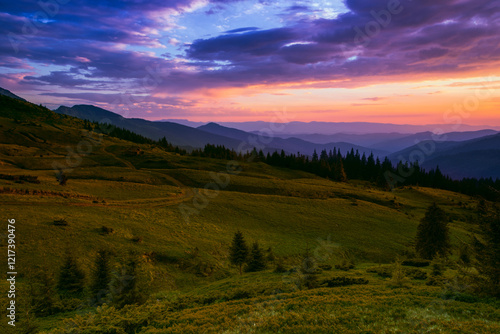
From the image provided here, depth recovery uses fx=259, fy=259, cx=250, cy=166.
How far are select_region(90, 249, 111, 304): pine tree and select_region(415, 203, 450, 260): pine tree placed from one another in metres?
44.4

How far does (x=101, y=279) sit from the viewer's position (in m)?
22.9

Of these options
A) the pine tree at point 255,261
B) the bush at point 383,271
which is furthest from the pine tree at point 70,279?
the bush at point 383,271

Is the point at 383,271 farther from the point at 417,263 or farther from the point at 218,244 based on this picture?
the point at 218,244

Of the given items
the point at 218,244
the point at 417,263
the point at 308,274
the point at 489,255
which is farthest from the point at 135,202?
the point at 489,255

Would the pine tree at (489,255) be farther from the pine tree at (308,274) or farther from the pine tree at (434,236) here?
the pine tree at (434,236)

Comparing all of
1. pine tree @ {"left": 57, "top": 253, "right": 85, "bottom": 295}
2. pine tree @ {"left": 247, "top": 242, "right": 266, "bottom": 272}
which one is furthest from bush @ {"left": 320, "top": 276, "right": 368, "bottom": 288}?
pine tree @ {"left": 57, "top": 253, "right": 85, "bottom": 295}

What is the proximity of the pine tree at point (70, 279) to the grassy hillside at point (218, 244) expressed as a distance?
239 centimetres

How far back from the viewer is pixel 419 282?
22984mm

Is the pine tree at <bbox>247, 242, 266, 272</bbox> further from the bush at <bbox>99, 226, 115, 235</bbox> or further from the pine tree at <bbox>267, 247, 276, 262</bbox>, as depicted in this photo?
Result: the bush at <bbox>99, 226, 115, 235</bbox>

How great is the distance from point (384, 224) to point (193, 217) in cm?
4390

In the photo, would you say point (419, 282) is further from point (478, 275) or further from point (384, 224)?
point (384, 224)

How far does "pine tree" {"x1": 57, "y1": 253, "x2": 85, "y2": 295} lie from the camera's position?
80.2ft

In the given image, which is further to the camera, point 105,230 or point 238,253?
point 105,230

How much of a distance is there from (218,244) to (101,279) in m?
20.5
